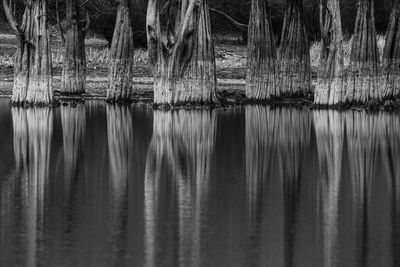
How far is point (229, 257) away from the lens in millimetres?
15789

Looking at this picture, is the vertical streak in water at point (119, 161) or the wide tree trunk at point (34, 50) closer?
the vertical streak in water at point (119, 161)

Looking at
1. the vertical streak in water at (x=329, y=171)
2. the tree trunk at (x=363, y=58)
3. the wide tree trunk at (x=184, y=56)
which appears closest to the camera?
the vertical streak in water at (x=329, y=171)

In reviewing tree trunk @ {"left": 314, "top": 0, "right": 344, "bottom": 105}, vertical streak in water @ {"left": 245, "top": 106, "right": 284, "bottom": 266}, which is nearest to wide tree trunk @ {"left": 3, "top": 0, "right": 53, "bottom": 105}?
vertical streak in water @ {"left": 245, "top": 106, "right": 284, "bottom": 266}

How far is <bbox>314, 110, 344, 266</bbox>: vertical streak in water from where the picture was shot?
16970 mm

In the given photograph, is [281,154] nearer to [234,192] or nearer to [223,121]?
[234,192]

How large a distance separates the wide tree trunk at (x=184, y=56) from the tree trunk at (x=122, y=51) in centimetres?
185

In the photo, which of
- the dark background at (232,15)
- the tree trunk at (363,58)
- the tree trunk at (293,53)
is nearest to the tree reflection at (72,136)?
the tree trunk at (293,53)

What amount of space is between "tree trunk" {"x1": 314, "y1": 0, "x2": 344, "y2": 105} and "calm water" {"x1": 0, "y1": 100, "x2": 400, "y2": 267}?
235 inches

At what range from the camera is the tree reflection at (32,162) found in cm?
1730

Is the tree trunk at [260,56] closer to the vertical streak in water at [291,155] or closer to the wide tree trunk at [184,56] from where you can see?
the vertical streak in water at [291,155]

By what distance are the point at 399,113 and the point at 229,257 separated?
81.6ft

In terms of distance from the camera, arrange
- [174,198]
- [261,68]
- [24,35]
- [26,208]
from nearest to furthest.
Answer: [26,208] < [174,198] < [24,35] < [261,68]

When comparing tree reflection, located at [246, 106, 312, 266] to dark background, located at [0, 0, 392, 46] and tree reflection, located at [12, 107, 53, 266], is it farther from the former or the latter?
dark background, located at [0, 0, 392, 46]

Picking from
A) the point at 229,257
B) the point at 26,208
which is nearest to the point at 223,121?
the point at 26,208
